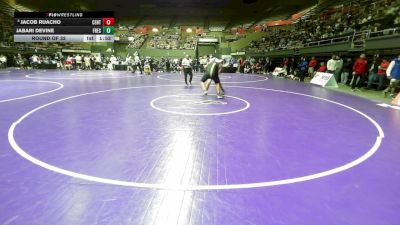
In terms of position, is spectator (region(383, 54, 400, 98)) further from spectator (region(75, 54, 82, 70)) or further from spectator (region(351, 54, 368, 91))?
spectator (region(75, 54, 82, 70))

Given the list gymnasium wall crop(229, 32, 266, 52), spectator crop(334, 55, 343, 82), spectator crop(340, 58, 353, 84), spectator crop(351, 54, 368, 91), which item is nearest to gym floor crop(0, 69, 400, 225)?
spectator crop(351, 54, 368, 91)

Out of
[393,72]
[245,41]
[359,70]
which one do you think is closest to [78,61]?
[245,41]

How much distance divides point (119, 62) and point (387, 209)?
33966 mm

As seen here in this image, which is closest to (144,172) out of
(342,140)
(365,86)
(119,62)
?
(342,140)

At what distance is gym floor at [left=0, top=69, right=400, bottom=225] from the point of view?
3.29 metres

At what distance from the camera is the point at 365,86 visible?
16.6 m

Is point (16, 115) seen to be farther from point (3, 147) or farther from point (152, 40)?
point (152, 40)

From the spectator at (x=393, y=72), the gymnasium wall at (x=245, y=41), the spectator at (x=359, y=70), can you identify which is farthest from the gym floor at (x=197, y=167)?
the gymnasium wall at (x=245, y=41)

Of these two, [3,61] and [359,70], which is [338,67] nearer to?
[359,70]
